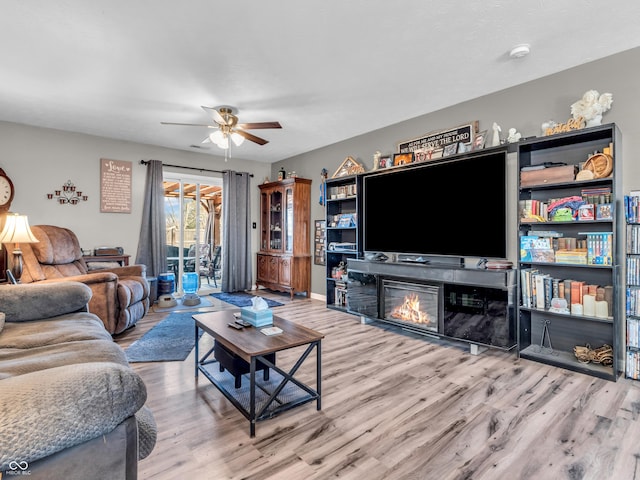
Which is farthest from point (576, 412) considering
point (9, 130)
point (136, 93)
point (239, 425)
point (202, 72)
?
point (9, 130)

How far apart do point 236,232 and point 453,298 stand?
420 cm

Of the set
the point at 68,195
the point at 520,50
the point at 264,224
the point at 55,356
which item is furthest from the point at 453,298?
the point at 68,195

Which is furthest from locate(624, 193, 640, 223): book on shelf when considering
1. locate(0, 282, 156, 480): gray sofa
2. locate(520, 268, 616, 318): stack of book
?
Answer: locate(0, 282, 156, 480): gray sofa

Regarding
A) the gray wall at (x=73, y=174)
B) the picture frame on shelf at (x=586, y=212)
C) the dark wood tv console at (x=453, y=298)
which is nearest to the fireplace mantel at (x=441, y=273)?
the dark wood tv console at (x=453, y=298)

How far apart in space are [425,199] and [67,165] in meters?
4.91

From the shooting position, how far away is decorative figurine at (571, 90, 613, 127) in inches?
106

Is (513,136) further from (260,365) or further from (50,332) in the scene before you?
(50,332)

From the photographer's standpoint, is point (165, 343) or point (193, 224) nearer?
point (165, 343)

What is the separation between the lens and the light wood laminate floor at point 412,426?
1611 millimetres

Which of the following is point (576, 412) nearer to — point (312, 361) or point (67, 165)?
point (312, 361)

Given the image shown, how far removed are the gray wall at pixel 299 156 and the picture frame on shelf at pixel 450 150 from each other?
0.29 metres

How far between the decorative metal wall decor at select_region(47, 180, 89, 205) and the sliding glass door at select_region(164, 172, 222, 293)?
1.30 meters

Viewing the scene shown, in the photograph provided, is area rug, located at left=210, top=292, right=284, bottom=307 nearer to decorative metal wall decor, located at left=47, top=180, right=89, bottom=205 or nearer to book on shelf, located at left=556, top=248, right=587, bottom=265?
decorative metal wall decor, located at left=47, top=180, right=89, bottom=205

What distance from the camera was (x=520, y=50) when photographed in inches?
104
